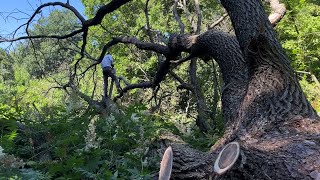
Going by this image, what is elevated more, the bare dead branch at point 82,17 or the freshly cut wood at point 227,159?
the bare dead branch at point 82,17

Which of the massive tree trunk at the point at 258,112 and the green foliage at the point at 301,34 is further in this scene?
the green foliage at the point at 301,34

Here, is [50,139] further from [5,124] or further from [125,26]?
[125,26]

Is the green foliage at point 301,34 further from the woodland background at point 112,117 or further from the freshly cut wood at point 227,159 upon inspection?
the freshly cut wood at point 227,159

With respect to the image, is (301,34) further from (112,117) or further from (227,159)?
(227,159)

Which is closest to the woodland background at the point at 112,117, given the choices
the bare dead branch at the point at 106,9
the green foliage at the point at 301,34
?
the green foliage at the point at 301,34

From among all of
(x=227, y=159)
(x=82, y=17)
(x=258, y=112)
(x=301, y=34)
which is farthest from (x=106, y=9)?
(x=301, y=34)

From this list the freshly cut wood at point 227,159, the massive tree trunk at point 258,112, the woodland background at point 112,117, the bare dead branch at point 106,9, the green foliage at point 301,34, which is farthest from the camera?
the green foliage at point 301,34

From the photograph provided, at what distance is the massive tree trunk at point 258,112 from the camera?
2.87 m

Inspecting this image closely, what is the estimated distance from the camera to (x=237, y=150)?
2604 mm

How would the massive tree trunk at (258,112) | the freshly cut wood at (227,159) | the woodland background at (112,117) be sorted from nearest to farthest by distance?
the freshly cut wood at (227,159) → the massive tree trunk at (258,112) → the woodland background at (112,117)

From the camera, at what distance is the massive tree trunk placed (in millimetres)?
2869

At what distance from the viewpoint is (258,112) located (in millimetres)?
3900

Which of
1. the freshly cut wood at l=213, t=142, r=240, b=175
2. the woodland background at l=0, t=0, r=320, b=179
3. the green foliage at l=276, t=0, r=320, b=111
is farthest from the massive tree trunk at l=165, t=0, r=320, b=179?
the green foliage at l=276, t=0, r=320, b=111

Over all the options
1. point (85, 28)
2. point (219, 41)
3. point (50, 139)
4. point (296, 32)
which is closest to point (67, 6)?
point (85, 28)
